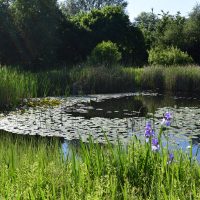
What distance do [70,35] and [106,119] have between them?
735 inches

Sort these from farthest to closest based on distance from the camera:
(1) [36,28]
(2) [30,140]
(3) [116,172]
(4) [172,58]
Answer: (1) [36,28]
(4) [172,58]
(2) [30,140]
(3) [116,172]

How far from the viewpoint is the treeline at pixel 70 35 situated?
26.6 m

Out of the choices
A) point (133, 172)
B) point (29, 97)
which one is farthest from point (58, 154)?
point (29, 97)

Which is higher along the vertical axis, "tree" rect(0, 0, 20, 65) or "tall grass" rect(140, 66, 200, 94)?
"tree" rect(0, 0, 20, 65)

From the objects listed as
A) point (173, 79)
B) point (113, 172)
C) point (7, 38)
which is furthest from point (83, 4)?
point (113, 172)

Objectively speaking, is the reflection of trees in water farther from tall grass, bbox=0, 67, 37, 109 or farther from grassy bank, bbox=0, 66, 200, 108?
grassy bank, bbox=0, 66, 200, 108

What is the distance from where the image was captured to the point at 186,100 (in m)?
17.0

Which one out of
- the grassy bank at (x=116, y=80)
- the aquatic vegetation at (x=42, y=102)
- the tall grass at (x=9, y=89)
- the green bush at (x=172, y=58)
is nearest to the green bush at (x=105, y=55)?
the green bush at (x=172, y=58)

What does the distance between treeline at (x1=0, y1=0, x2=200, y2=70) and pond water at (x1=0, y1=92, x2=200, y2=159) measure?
1035 centimetres

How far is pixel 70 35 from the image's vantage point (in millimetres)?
30078

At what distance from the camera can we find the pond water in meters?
9.78

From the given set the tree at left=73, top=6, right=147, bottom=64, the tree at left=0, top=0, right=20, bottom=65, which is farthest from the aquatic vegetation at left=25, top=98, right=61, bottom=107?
the tree at left=73, top=6, right=147, bottom=64

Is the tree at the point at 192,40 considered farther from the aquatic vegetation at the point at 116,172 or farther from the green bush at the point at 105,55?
the aquatic vegetation at the point at 116,172

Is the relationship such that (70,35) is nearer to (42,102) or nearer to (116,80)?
(116,80)
